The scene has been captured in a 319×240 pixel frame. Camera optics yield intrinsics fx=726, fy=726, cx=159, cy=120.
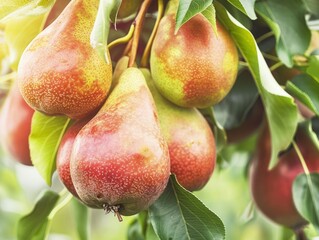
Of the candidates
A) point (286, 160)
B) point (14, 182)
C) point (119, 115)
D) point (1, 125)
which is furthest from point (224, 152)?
point (14, 182)

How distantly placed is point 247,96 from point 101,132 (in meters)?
0.56

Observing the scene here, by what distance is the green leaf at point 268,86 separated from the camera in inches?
45.8

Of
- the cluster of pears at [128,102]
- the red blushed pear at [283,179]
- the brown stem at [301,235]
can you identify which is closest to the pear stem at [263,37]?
the red blushed pear at [283,179]

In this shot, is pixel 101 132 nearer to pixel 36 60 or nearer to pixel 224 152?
pixel 36 60

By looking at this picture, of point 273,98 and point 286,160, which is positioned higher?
point 273,98

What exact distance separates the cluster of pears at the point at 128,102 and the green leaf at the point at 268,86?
0.08 feet

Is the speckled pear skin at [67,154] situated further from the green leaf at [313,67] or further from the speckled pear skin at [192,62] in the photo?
the green leaf at [313,67]

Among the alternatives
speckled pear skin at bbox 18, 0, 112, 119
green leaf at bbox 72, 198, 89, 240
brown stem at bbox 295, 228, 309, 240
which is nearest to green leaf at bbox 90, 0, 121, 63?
speckled pear skin at bbox 18, 0, 112, 119

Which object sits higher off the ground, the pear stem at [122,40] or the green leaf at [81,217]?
the pear stem at [122,40]

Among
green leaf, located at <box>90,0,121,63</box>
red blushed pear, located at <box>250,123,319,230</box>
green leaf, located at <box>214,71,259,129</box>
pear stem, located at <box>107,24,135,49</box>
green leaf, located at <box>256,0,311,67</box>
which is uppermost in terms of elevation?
green leaf, located at <box>90,0,121,63</box>

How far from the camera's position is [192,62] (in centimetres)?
112

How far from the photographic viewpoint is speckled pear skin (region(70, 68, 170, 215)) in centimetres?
99

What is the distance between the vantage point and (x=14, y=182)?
2635mm

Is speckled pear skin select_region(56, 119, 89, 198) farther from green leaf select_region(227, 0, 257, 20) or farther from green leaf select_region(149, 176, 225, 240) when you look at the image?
green leaf select_region(227, 0, 257, 20)
